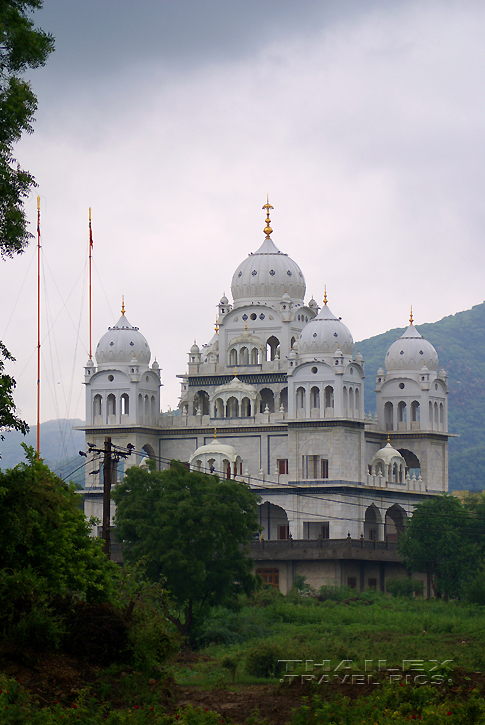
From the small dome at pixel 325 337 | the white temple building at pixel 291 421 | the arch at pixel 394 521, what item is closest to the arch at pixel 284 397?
the white temple building at pixel 291 421

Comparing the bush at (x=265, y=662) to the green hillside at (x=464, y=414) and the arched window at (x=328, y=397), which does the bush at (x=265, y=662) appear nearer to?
the arched window at (x=328, y=397)

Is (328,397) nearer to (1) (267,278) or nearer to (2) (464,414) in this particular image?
(1) (267,278)

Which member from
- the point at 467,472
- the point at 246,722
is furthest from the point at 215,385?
the point at 467,472

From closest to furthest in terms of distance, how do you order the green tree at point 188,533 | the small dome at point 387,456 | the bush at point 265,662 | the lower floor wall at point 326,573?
the bush at point 265,662, the green tree at point 188,533, the lower floor wall at point 326,573, the small dome at point 387,456

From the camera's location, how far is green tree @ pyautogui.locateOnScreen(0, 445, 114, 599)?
31.7 metres

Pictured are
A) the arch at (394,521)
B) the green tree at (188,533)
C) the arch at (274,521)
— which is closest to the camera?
the green tree at (188,533)

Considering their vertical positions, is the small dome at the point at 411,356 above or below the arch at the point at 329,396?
above

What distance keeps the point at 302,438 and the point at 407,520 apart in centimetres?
739

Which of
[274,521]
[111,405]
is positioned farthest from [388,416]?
[111,405]

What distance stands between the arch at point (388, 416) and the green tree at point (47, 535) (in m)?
46.6

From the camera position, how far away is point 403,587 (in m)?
71.0

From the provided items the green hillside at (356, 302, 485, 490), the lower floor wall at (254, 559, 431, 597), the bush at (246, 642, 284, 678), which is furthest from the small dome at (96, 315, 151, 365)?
the green hillside at (356, 302, 485, 490)

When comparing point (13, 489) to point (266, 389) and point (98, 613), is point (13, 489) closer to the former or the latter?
point (98, 613)

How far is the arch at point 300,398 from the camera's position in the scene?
256 ft
